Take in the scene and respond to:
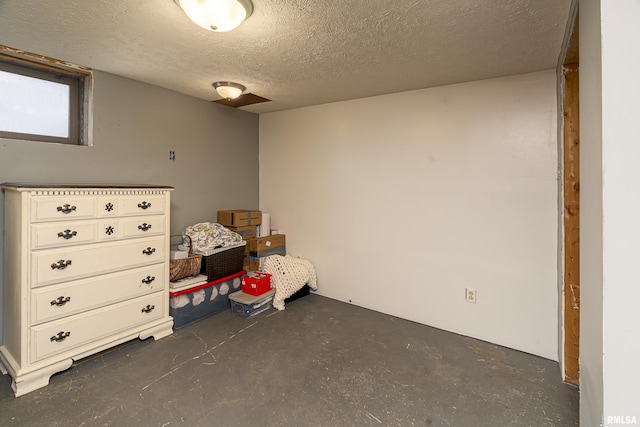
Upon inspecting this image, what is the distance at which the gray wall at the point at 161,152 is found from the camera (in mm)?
2221

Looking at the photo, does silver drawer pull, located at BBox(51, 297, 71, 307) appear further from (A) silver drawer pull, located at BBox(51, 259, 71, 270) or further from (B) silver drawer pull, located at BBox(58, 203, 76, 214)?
(B) silver drawer pull, located at BBox(58, 203, 76, 214)

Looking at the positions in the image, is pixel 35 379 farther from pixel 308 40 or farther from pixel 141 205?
pixel 308 40

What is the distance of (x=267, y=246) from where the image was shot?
3.52 metres

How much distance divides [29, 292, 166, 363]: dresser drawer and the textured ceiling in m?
1.80

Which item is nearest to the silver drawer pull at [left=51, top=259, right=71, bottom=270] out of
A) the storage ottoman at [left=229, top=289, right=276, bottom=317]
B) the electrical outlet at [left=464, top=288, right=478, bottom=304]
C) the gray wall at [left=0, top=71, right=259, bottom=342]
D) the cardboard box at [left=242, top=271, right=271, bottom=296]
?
the gray wall at [left=0, top=71, right=259, bottom=342]

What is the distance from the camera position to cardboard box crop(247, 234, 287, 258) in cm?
342

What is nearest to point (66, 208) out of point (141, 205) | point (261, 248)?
point (141, 205)

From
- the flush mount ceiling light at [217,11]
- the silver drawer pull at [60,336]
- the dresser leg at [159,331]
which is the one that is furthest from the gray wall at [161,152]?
the flush mount ceiling light at [217,11]

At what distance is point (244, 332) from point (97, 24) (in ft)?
7.69

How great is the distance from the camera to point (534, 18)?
1595mm

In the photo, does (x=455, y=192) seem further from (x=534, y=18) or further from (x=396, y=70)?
(x=534, y=18)

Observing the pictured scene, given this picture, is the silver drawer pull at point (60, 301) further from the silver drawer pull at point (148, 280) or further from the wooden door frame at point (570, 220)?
the wooden door frame at point (570, 220)

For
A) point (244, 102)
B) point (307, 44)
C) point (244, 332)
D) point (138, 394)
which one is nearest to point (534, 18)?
point (307, 44)

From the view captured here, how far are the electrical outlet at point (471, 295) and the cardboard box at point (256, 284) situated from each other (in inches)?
74.0
